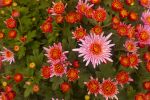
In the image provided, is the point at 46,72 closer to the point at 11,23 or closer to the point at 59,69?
the point at 59,69

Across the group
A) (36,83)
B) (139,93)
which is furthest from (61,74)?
(139,93)

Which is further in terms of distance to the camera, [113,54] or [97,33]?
[113,54]

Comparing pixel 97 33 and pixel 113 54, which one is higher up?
pixel 97 33

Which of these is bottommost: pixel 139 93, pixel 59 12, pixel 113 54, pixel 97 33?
pixel 139 93

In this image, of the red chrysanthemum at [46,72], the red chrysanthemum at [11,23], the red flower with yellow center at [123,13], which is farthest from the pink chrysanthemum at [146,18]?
the red chrysanthemum at [11,23]

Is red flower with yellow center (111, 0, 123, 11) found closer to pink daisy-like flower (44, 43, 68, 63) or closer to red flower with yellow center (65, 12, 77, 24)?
red flower with yellow center (65, 12, 77, 24)

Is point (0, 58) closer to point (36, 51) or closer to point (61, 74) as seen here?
point (36, 51)
